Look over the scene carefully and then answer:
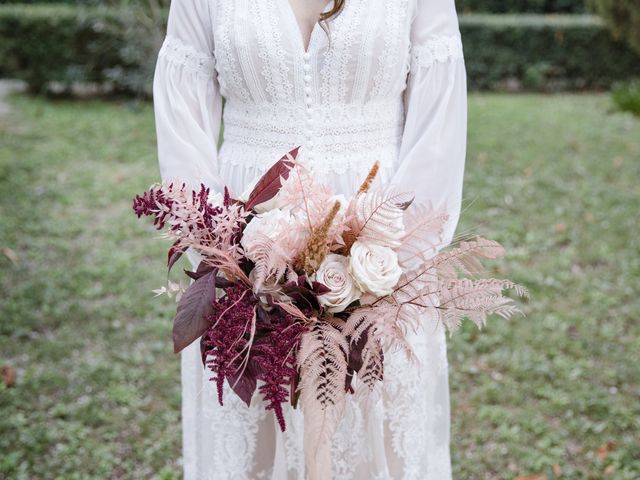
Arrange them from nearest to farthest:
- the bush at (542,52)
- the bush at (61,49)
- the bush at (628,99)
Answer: the bush at (628,99) → the bush at (61,49) → the bush at (542,52)

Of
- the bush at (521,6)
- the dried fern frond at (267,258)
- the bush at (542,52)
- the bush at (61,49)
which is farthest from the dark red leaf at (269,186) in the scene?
the bush at (521,6)

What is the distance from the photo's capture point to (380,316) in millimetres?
1520

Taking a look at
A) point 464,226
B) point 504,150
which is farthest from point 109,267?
point 504,150

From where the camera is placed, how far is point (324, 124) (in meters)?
2.10

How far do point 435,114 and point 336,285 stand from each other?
0.73m

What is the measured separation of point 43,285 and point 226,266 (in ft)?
12.5

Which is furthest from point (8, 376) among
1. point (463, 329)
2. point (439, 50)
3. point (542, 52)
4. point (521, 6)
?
point (521, 6)

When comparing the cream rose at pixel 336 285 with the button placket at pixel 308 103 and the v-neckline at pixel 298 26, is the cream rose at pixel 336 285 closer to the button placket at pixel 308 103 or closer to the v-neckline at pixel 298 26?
the button placket at pixel 308 103

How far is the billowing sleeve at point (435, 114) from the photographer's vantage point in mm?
1992

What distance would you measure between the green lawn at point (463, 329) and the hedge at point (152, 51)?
11.6 ft

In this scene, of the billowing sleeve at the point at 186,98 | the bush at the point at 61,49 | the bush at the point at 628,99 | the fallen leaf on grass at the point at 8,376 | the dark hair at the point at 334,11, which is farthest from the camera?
the bush at the point at 61,49

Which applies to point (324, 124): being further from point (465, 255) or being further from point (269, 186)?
point (465, 255)

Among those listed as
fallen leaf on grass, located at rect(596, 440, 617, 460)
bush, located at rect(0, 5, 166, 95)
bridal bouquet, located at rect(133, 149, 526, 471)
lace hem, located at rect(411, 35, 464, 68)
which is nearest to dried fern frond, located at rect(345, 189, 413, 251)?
bridal bouquet, located at rect(133, 149, 526, 471)

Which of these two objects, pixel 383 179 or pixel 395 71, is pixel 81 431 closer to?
pixel 383 179
